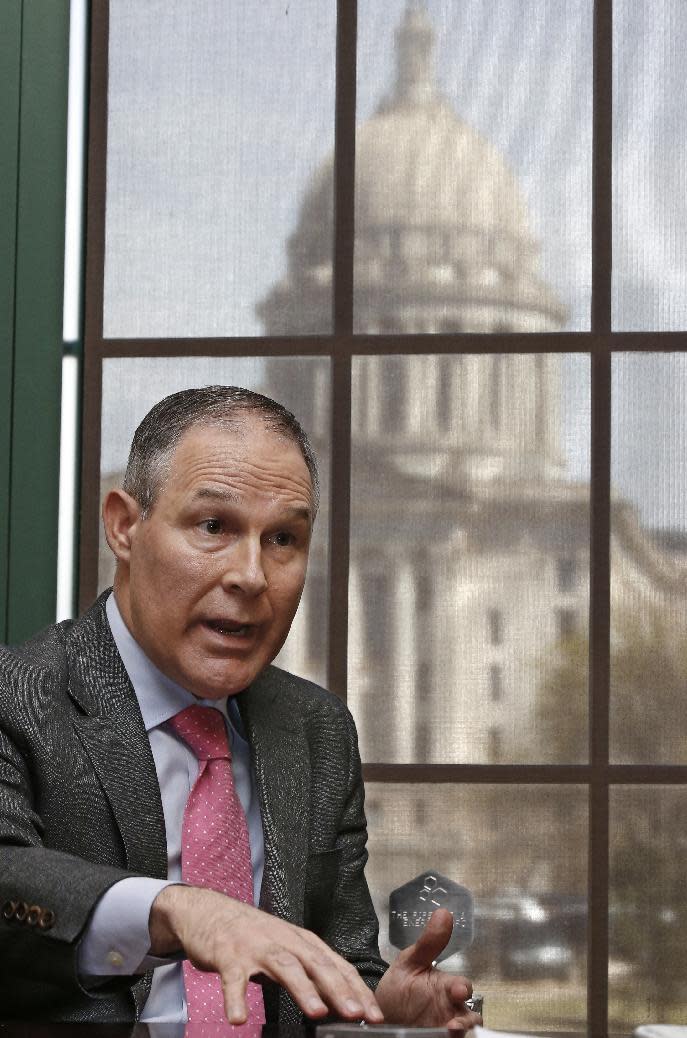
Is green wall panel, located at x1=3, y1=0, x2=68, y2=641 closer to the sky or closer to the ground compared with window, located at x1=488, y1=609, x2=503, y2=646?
closer to the sky

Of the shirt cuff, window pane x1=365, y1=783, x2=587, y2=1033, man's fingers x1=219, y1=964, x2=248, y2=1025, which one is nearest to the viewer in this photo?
man's fingers x1=219, y1=964, x2=248, y2=1025

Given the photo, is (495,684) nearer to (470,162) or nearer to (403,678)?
(403,678)

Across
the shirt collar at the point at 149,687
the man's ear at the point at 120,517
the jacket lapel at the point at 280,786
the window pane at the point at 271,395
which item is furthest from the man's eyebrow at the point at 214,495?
the window pane at the point at 271,395

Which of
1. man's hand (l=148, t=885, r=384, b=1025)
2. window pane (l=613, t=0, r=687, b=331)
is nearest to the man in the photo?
man's hand (l=148, t=885, r=384, b=1025)

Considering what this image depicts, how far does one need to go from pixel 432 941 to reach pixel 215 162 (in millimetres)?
1457

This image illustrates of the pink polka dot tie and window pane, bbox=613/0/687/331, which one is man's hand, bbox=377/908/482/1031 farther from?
window pane, bbox=613/0/687/331

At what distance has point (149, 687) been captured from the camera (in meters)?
1.82

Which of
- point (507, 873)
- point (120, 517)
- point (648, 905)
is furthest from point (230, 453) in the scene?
point (648, 905)

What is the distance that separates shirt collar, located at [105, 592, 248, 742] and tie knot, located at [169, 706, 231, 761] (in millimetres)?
12

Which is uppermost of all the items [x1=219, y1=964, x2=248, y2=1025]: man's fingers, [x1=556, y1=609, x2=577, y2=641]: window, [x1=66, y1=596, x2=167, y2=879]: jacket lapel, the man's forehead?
the man's forehead

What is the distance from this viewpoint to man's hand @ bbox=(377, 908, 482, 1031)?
4.89ft

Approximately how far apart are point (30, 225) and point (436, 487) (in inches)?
32.1

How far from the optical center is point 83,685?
5.78 feet

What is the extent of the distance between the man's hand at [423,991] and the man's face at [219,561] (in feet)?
1.34
